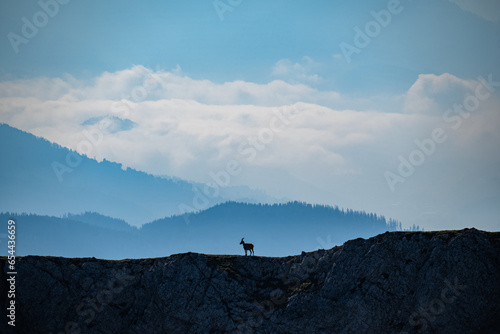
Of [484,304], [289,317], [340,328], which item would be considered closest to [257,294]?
[289,317]

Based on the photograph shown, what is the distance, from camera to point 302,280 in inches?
3177

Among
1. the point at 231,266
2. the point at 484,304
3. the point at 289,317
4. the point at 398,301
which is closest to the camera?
the point at 484,304

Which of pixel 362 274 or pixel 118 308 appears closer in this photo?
pixel 362 274

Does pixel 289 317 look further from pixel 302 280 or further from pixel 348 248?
pixel 348 248

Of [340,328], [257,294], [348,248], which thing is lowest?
[340,328]

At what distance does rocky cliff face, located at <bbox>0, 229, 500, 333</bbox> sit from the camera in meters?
69.9

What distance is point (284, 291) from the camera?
263ft

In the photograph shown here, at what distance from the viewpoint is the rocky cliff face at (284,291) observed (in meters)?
69.9

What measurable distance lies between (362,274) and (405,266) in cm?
622

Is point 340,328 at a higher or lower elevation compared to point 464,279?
lower

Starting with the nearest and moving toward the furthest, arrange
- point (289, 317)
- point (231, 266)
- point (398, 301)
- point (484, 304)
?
point (484, 304)
point (398, 301)
point (289, 317)
point (231, 266)

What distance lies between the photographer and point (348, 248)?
7931 centimetres

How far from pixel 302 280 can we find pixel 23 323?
4301 centimetres

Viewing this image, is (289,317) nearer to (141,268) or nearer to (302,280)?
(302,280)
